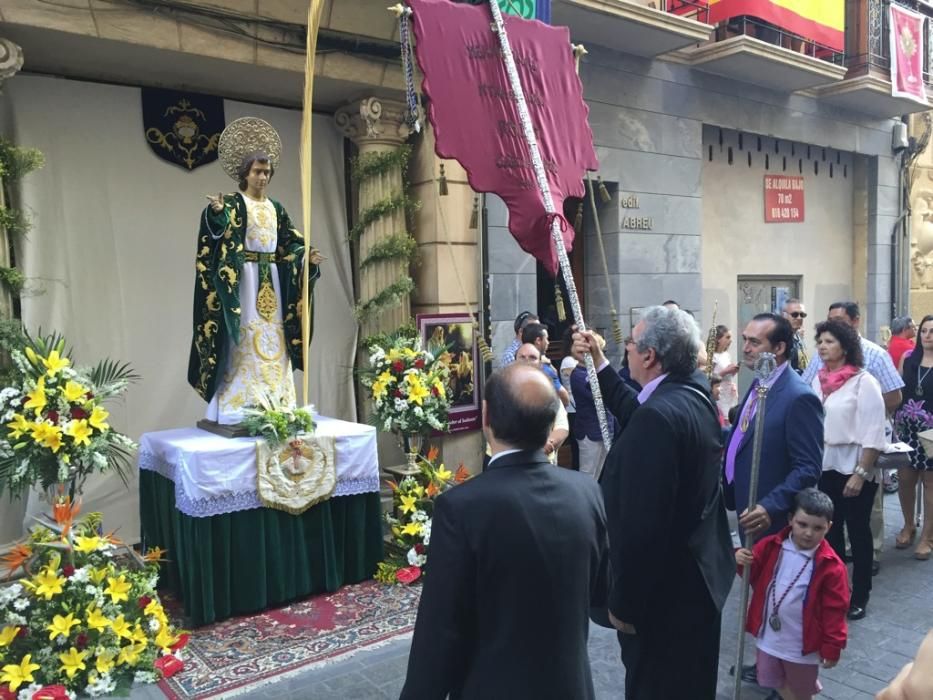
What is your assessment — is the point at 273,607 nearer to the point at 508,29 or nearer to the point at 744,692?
the point at 744,692

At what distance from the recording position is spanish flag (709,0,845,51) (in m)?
9.39

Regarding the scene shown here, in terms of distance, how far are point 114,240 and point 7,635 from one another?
3.39 metres

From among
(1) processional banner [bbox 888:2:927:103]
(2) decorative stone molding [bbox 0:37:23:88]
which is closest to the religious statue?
(2) decorative stone molding [bbox 0:37:23:88]

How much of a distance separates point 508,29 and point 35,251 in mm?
4102

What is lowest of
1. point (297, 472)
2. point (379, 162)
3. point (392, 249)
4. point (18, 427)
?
point (297, 472)

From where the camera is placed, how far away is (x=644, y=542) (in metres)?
2.50

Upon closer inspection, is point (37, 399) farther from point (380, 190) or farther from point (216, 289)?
point (380, 190)

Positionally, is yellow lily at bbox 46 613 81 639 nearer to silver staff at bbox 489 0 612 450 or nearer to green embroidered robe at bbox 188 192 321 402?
green embroidered robe at bbox 188 192 321 402

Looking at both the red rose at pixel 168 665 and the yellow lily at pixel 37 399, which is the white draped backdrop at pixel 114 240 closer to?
the yellow lily at pixel 37 399

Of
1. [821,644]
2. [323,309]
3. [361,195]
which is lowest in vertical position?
[821,644]

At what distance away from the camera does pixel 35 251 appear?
18.8ft

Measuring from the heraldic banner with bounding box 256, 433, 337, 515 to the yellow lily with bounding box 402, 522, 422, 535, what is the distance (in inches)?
27.0

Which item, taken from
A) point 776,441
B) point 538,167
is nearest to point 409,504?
point 776,441

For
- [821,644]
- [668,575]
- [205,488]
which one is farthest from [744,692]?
[205,488]
